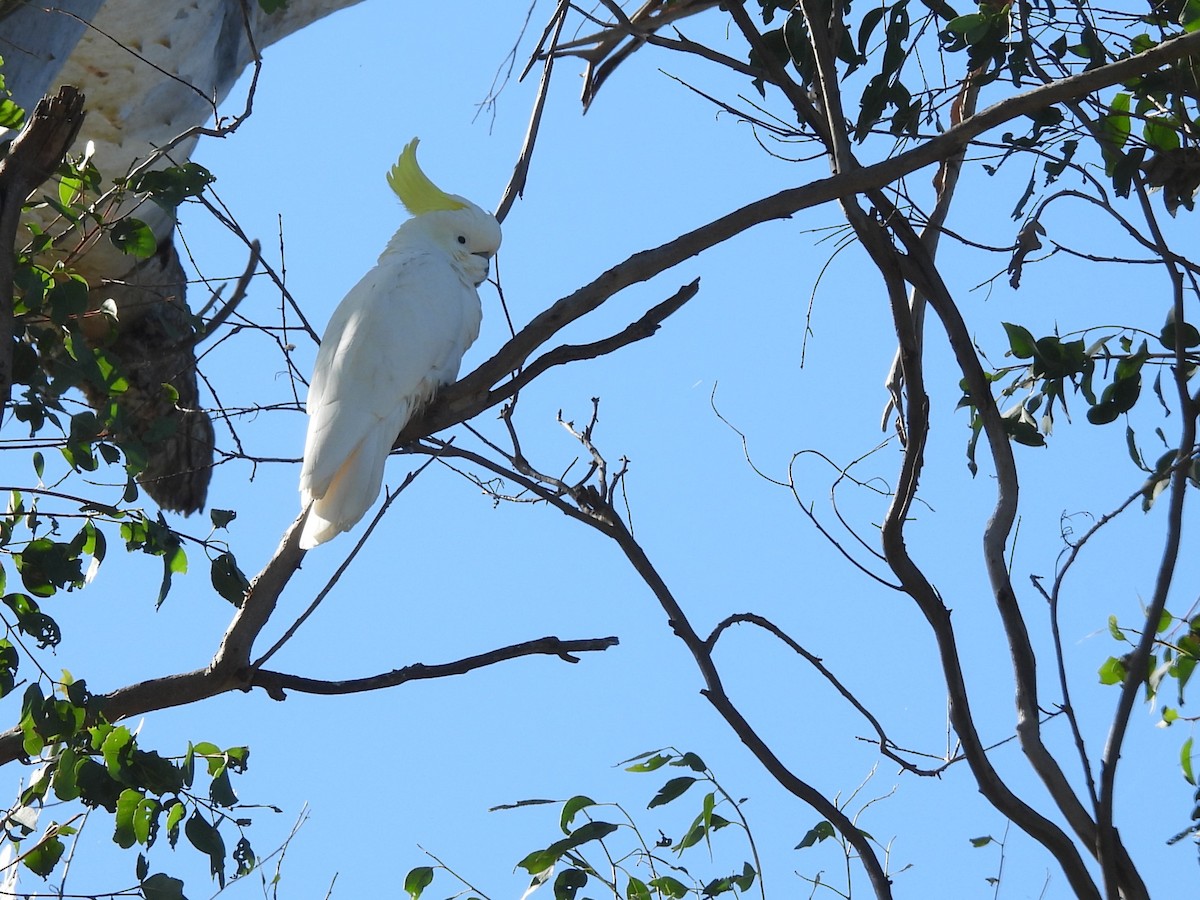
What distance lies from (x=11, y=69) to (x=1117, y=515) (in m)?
1.64

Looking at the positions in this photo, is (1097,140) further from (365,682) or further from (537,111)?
(365,682)

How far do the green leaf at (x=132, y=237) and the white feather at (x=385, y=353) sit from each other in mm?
483

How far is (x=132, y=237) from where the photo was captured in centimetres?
161

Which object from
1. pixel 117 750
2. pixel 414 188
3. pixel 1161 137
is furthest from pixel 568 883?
pixel 414 188

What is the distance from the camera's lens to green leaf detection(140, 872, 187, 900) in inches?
55.1

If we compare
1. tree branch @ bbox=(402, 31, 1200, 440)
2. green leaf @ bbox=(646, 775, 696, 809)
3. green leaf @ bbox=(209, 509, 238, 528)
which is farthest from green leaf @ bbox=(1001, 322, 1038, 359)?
green leaf @ bbox=(209, 509, 238, 528)

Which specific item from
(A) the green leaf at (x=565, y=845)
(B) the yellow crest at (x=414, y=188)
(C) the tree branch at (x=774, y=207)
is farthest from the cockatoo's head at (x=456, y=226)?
(A) the green leaf at (x=565, y=845)

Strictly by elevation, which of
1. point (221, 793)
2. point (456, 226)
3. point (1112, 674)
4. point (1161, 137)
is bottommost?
point (221, 793)

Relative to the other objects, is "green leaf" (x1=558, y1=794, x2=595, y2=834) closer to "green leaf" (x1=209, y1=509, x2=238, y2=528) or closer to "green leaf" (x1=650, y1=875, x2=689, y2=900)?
"green leaf" (x1=650, y1=875, x2=689, y2=900)

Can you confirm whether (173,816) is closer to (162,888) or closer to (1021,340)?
(162,888)

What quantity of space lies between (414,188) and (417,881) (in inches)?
63.8

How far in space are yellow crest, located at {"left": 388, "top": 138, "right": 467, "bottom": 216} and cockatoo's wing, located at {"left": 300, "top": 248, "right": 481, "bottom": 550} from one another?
183mm

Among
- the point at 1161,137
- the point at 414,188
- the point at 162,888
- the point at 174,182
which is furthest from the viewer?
the point at 414,188

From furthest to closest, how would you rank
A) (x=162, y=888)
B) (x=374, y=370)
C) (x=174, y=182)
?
(x=374, y=370) → (x=174, y=182) → (x=162, y=888)
